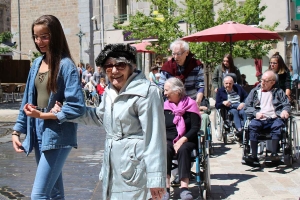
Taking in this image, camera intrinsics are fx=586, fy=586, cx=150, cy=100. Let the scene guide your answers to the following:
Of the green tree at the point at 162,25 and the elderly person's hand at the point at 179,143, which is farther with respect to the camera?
the green tree at the point at 162,25

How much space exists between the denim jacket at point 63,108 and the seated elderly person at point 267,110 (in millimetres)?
4670

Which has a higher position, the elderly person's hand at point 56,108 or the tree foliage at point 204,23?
the tree foliage at point 204,23

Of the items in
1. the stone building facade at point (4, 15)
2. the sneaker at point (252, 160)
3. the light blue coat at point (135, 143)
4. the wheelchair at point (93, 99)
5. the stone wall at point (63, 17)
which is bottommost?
the sneaker at point (252, 160)

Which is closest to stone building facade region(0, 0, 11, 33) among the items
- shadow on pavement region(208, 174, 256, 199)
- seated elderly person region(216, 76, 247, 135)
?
seated elderly person region(216, 76, 247, 135)

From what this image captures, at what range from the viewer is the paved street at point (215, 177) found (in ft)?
22.4

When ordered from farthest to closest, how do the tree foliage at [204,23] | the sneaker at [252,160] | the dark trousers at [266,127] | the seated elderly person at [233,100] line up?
the tree foliage at [204,23], the seated elderly person at [233,100], the dark trousers at [266,127], the sneaker at [252,160]

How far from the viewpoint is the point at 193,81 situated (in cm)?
779

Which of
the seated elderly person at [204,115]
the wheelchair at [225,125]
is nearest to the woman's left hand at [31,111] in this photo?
the seated elderly person at [204,115]

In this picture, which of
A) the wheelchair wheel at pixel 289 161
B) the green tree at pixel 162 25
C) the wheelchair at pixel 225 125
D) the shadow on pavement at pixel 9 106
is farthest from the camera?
the shadow on pavement at pixel 9 106

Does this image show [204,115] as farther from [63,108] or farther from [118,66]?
[118,66]

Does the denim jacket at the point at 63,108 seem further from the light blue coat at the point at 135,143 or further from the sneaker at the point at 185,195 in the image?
the sneaker at the point at 185,195

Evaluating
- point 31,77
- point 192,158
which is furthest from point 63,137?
point 192,158

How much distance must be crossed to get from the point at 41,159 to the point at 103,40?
30585mm

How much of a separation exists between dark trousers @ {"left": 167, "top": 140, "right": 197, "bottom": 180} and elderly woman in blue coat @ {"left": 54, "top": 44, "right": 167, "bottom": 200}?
2.74 m
